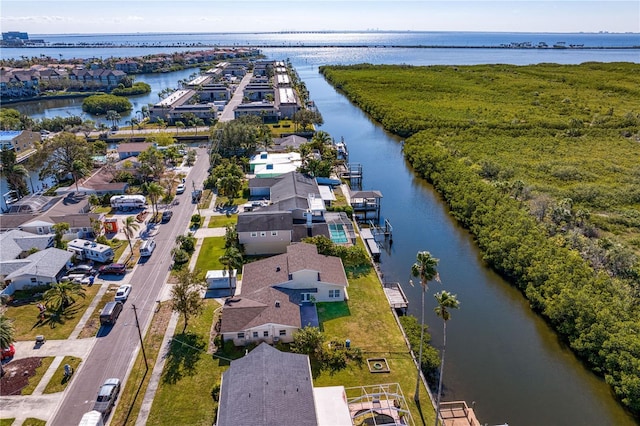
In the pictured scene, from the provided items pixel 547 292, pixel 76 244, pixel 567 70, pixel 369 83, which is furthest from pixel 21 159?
pixel 567 70

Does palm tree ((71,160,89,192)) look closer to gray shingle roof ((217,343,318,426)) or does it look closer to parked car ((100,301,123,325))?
parked car ((100,301,123,325))

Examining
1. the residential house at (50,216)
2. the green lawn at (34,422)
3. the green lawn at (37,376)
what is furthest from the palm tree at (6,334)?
the residential house at (50,216)

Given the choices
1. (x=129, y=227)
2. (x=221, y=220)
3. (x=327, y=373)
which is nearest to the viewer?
(x=327, y=373)

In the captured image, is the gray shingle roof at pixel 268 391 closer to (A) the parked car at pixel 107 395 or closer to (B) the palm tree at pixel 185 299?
(A) the parked car at pixel 107 395

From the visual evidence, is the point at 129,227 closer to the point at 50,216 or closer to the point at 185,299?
the point at 50,216

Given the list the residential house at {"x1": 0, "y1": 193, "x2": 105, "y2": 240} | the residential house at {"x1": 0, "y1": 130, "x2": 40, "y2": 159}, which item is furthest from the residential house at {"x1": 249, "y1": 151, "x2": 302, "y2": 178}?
the residential house at {"x1": 0, "y1": 130, "x2": 40, "y2": 159}

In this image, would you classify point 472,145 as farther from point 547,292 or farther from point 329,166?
point 547,292

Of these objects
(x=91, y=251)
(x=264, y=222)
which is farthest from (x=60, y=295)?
(x=264, y=222)
